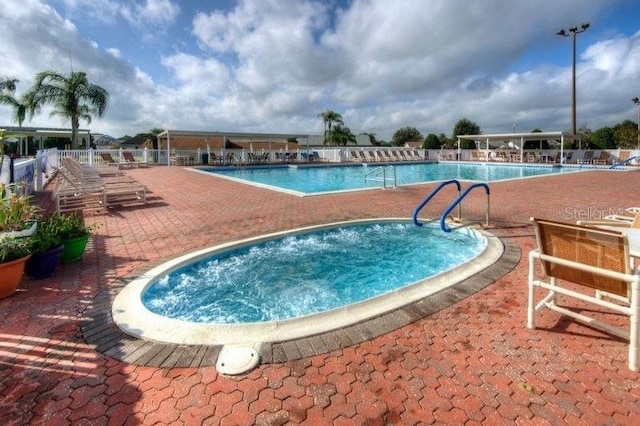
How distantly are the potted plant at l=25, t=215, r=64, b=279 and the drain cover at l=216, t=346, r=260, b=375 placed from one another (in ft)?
9.62

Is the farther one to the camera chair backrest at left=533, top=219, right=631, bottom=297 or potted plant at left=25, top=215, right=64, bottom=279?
potted plant at left=25, top=215, right=64, bottom=279

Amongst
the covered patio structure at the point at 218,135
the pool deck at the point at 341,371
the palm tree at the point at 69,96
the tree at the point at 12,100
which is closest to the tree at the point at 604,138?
the covered patio structure at the point at 218,135

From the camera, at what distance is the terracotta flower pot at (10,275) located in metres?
3.50

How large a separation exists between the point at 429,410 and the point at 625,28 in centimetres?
2608

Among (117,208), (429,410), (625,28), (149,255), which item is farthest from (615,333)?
(625,28)

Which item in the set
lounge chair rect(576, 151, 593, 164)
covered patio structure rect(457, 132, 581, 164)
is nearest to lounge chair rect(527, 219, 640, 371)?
covered patio structure rect(457, 132, 581, 164)

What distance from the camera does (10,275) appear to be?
3561mm

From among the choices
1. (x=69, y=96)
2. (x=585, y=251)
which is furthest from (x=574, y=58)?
(x=69, y=96)

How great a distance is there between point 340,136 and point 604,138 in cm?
3209

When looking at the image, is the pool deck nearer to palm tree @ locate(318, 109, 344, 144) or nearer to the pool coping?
the pool coping

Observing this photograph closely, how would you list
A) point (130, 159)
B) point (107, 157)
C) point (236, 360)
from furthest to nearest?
point (130, 159) < point (107, 157) < point (236, 360)

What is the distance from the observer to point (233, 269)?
201 inches

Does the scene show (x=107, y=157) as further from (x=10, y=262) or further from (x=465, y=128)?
(x=465, y=128)

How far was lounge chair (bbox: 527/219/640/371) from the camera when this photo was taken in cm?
241
